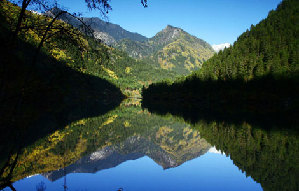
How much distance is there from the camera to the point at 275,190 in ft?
28.4

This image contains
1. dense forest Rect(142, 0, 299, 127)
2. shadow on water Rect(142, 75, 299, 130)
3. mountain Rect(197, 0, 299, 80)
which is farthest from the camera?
mountain Rect(197, 0, 299, 80)

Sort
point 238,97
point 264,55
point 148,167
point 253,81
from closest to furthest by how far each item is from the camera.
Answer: point 148,167, point 238,97, point 253,81, point 264,55

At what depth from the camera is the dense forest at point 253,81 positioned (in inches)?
2435

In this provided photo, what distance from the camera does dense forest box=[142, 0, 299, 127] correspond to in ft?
203

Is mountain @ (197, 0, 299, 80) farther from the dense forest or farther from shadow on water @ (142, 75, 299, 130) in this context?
shadow on water @ (142, 75, 299, 130)

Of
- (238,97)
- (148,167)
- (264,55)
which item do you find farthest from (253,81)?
(148,167)

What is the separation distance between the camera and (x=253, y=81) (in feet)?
237

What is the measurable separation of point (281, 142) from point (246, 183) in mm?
9207

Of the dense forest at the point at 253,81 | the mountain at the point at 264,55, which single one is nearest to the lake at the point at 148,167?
the dense forest at the point at 253,81

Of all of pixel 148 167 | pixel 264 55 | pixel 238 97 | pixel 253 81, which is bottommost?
pixel 148 167

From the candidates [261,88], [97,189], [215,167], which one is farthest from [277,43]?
[97,189]

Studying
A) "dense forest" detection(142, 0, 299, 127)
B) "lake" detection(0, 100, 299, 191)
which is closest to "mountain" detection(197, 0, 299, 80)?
"dense forest" detection(142, 0, 299, 127)

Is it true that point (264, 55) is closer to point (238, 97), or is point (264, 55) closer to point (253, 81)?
point (253, 81)

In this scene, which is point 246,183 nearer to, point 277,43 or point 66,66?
point 66,66
